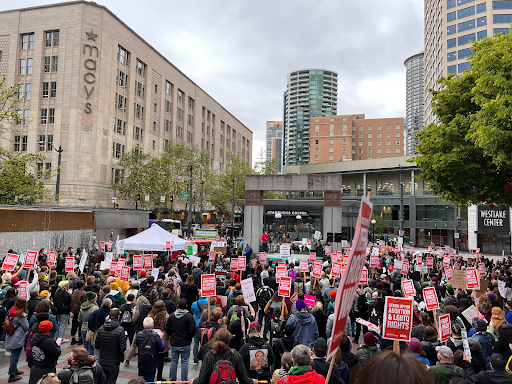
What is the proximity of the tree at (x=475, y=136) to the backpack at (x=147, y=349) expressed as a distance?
13.4 metres

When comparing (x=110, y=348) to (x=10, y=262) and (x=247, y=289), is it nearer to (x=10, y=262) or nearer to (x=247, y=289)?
(x=247, y=289)

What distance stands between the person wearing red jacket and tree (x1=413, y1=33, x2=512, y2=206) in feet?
41.6

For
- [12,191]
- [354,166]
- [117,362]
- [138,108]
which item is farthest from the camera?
[354,166]

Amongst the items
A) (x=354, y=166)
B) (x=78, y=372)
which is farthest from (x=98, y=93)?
(x=78, y=372)

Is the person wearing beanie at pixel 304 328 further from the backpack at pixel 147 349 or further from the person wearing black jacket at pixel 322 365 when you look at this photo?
the backpack at pixel 147 349

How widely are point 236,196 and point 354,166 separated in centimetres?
2298

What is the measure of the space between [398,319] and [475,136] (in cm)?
1223

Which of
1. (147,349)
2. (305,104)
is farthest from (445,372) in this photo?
(305,104)

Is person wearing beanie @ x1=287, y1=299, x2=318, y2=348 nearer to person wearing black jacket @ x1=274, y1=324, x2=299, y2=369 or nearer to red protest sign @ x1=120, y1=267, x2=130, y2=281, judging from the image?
person wearing black jacket @ x1=274, y1=324, x2=299, y2=369


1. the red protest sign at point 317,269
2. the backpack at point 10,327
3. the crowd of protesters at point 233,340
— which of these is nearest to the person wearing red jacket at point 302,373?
the crowd of protesters at point 233,340

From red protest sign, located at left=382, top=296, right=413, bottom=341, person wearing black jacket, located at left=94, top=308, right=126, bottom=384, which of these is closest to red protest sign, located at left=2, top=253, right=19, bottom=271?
person wearing black jacket, located at left=94, top=308, right=126, bottom=384

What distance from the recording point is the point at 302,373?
184 inches

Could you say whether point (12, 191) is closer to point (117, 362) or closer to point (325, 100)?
point (117, 362)

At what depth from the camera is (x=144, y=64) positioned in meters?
63.2
